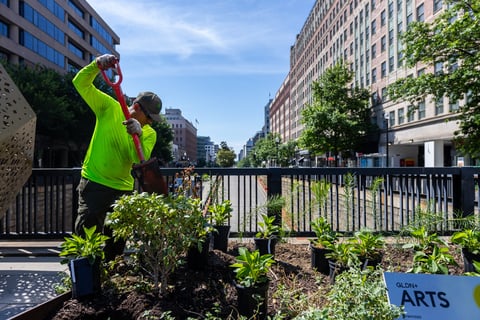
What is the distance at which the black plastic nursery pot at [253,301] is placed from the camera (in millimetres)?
2180

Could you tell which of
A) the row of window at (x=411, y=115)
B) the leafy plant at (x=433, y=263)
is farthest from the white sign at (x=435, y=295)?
the row of window at (x=411, y=115)

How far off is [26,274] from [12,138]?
1.96m

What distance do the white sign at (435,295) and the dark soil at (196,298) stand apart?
0.64m

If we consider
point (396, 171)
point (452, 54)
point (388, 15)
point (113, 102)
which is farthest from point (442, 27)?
point (388, 15)

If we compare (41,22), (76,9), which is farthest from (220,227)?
(76,9)

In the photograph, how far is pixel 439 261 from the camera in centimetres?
246

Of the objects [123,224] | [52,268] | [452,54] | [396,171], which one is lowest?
[52,268]

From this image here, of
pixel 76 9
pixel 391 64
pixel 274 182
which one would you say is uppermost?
pixel 76 9

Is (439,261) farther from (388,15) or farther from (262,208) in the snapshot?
(388,15)

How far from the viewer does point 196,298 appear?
2514 millimetres

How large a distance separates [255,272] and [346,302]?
65cm

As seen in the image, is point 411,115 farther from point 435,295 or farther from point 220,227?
point 435,295

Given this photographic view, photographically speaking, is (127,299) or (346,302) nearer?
(346,302)

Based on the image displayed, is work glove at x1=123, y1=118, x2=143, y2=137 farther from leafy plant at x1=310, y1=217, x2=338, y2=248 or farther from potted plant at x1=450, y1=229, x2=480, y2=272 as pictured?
potted plant at x1=450, y1=229, x2=480, y2=272
